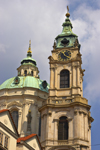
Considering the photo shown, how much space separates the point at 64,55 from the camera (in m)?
63.5

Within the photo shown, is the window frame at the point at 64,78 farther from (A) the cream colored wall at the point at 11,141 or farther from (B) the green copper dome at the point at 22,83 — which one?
(A) the cream colored wall at the point at 11,141

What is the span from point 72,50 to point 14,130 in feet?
101

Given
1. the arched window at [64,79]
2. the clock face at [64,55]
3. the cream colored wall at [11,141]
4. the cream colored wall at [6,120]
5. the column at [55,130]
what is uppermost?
the clock face at [64,55]

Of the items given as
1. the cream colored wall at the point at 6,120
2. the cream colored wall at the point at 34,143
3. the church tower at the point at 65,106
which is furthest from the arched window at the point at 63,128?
the cream colored wall at the point at 6,120

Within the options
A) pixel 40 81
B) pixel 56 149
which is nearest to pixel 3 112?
pixel 56 149

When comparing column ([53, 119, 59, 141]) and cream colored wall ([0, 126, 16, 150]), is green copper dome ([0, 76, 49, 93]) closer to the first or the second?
column ([53, 119, 59, 141])

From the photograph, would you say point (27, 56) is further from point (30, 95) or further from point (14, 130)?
point (14, 130)

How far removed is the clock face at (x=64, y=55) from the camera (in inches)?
2484

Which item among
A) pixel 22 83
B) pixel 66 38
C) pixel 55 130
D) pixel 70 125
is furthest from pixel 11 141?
pixel 66 38

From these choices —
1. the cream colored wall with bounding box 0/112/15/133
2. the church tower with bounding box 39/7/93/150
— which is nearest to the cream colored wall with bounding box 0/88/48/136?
the church tower with bounding box 39/7/93/150

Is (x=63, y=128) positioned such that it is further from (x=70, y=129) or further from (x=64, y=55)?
(x=64, y=55)

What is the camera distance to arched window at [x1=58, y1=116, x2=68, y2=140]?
54.7 meters

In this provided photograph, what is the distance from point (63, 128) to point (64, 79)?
10.2 meters

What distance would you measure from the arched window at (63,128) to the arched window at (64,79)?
6866mm
